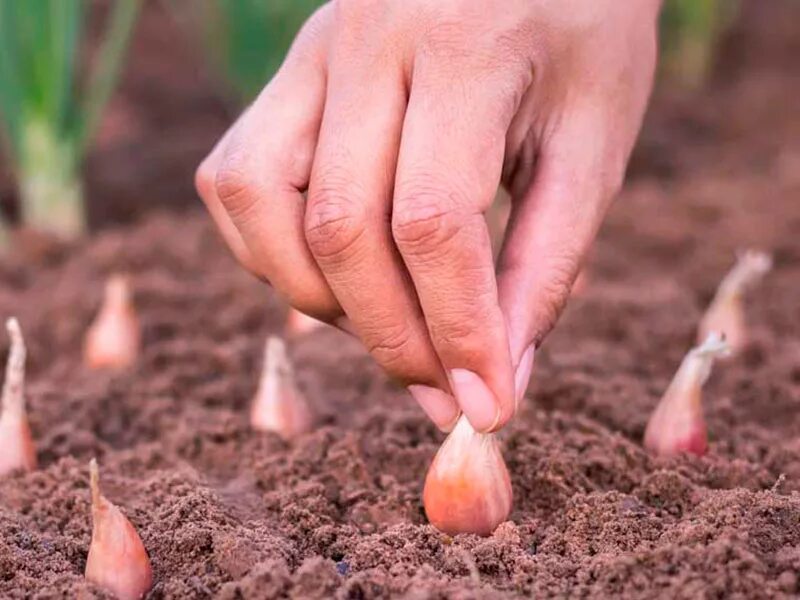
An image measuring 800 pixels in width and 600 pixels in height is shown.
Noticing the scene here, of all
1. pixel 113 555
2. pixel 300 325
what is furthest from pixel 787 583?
pixel 300 325

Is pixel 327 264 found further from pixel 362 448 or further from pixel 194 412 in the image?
pixel 194 412

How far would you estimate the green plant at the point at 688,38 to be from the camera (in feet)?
11.7

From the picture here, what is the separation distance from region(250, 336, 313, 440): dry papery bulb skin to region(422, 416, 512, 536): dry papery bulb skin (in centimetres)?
29

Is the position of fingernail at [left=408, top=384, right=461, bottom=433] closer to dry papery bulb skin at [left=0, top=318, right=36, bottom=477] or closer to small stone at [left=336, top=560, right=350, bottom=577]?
small stone at [left=336, top=560, right=350, bottom=577]

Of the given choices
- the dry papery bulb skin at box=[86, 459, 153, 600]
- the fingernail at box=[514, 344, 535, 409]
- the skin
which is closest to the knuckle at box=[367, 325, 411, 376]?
the skin

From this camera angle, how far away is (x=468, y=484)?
3.33ft

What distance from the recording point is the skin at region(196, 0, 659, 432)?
0.92 meters

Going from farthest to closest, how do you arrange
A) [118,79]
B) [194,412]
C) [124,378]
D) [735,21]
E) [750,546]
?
[735,21]
[118,79]
[124,378]
[194,412]
[750,546]

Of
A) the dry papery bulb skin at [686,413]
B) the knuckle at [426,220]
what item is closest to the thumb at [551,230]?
the knuckle at [426,220]

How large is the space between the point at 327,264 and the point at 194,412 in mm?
515

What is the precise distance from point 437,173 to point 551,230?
0.15m

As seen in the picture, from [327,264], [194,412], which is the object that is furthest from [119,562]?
[194,412]

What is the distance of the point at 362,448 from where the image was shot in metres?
1.23

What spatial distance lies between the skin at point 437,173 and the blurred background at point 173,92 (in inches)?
52.1
